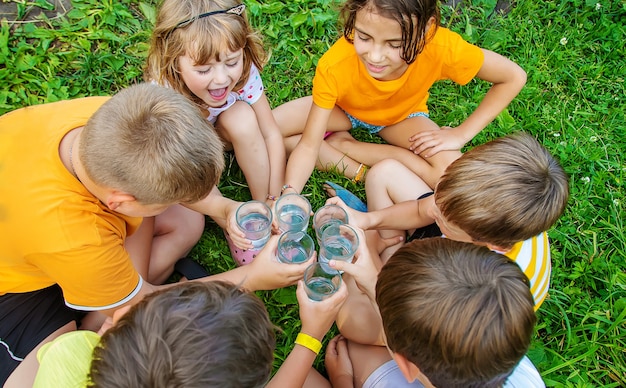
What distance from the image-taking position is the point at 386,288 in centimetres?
192

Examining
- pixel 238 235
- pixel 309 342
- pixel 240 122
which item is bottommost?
pixel 309 342

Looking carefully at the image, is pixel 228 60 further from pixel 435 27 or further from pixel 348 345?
pixel 348 345

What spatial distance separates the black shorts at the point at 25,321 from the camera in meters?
2.31

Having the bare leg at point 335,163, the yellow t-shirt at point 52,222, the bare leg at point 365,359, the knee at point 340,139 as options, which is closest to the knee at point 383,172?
the bare leg at point 335,163

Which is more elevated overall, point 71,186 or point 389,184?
point 71,186

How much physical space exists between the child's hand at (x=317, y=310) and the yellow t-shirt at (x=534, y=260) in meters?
0.84

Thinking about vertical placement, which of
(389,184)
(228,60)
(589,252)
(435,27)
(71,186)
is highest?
(435,27)

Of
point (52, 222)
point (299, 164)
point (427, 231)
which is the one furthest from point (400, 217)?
point (52, 222)

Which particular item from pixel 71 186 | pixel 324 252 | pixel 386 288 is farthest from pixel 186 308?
pixel 324 252

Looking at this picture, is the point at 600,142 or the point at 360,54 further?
the point at 600,142

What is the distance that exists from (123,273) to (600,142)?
3465 millimetres

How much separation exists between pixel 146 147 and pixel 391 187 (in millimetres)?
1644

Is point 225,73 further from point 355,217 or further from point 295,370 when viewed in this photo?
point 295,370

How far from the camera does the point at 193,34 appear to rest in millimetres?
2674
